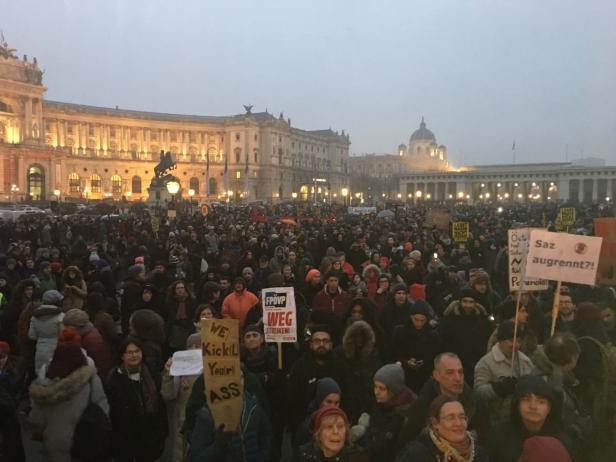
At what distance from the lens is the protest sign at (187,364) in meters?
5.32

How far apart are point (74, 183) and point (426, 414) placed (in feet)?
303

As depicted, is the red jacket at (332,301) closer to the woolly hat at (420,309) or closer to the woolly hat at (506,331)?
the woolly hat at (420,309)

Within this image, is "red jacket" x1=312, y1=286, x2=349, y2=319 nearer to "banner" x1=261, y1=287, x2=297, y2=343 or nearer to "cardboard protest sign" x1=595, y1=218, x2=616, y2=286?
"banner" x1=261, y1=287, x2=297, y2=343

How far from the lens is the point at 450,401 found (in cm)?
364

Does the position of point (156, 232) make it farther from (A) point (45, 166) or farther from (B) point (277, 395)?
(A) point (45, 166)

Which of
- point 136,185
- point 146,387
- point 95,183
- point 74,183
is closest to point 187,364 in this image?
point 146,387

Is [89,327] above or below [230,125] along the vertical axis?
below

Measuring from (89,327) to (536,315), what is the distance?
5017 mm

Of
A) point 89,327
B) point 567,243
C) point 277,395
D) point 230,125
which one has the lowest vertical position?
point 277,395

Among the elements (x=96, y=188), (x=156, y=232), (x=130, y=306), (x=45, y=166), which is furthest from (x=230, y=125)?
(x=130, y=306)

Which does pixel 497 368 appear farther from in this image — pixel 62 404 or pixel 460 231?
pixel 460 231

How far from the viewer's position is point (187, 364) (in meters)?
5.45

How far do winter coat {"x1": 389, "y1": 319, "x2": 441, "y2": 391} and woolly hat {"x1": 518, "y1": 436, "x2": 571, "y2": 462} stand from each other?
2946mm

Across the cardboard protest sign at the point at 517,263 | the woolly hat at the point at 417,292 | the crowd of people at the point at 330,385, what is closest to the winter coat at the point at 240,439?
the crowd of people at the point at 330,385
